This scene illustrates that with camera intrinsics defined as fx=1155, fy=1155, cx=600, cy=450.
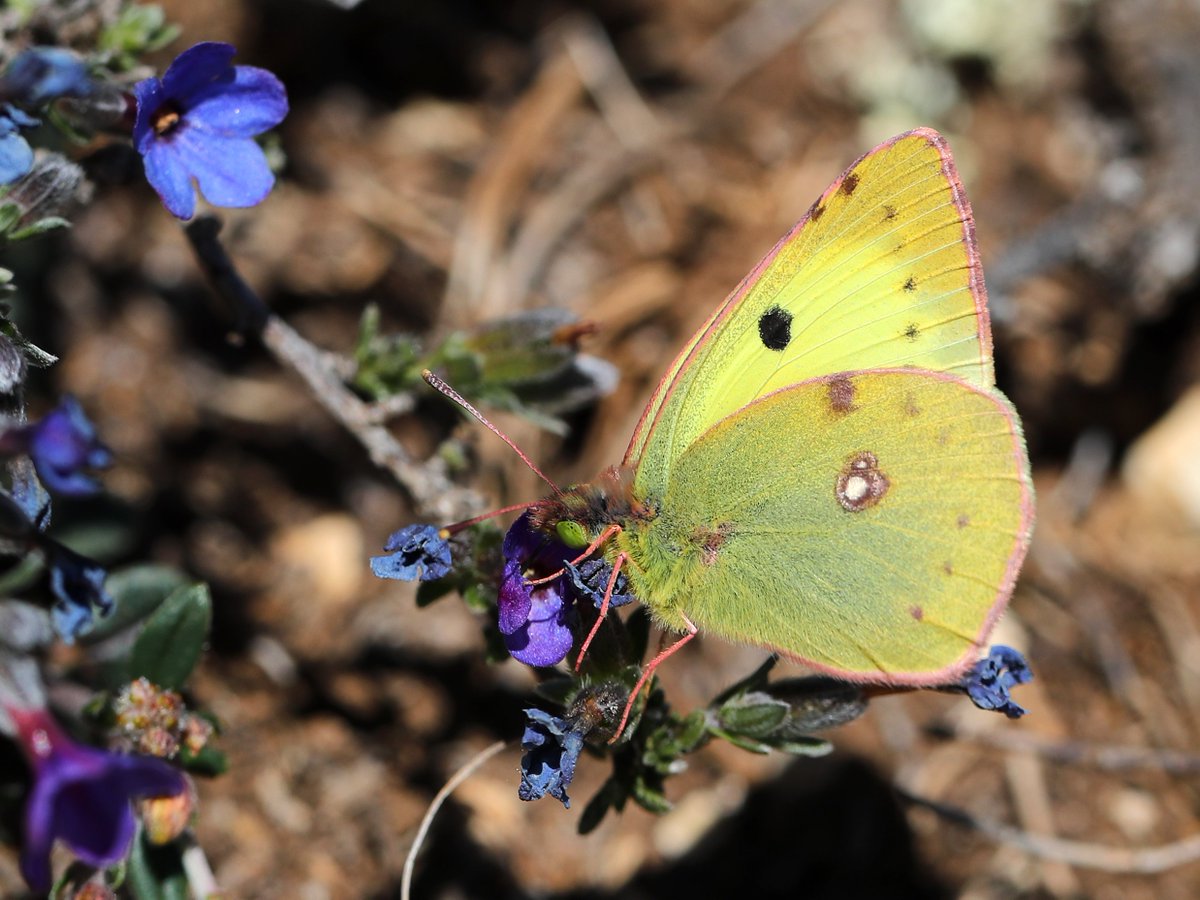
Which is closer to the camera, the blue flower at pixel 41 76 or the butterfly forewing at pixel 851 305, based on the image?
the blue flower at pixel 41 76

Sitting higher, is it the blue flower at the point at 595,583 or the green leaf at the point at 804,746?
the blue flower at the point at 595,583

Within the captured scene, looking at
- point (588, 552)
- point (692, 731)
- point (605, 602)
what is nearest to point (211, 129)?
point (588, 552)

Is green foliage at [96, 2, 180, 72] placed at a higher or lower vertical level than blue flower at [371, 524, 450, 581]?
higher

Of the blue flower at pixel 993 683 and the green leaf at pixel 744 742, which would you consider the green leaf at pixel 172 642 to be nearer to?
the green leaf at pixel 744 742

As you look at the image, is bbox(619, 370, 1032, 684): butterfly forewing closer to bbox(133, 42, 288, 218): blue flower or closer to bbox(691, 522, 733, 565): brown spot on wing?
bbox(691, 522, 733, 565): brown spot on wing

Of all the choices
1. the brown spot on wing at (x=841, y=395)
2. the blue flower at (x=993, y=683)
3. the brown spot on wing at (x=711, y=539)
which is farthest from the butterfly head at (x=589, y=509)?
the blue flower at (x=993, y=683)

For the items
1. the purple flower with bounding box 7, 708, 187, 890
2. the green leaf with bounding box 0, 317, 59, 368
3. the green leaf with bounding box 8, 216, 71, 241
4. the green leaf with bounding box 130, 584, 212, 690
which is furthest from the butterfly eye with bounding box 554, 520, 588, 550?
the green leaf with bounding box 8, 216, 71, 241

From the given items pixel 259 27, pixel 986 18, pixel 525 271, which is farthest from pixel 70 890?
pixel 986 18

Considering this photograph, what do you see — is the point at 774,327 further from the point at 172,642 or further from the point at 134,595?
the point at 134,595
